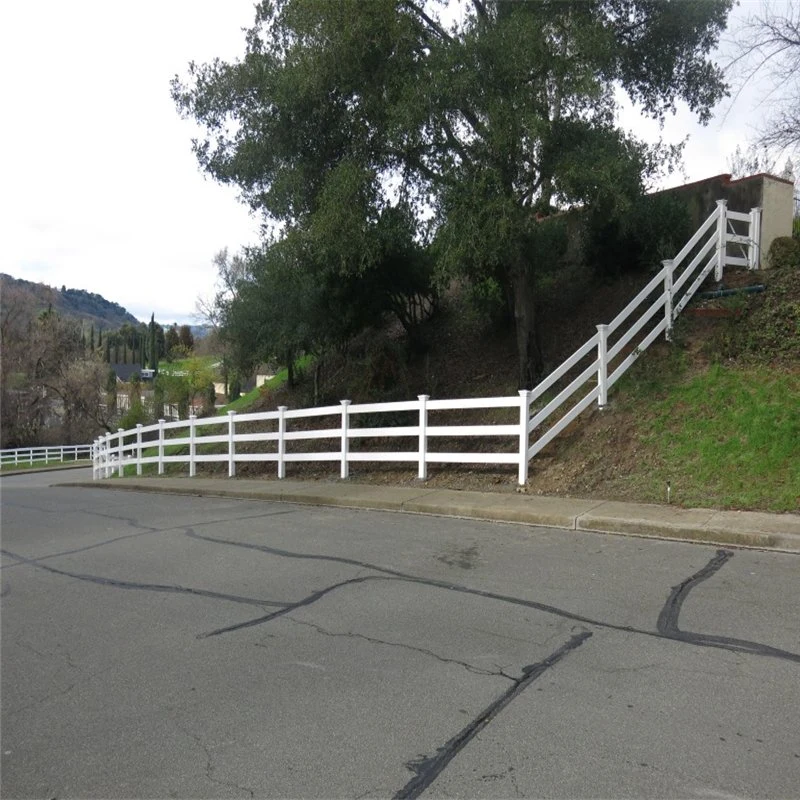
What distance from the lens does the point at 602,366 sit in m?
11.9

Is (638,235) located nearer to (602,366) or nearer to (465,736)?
(602,366)

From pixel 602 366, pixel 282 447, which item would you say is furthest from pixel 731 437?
pixel 282 447

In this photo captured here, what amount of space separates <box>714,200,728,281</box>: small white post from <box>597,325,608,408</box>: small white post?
11.7 ft

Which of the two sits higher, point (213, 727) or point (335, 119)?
point (335, 119)

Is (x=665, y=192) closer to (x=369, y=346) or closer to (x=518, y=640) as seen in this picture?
(x=369, y=346)

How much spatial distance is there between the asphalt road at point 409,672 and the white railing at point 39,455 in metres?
41.1

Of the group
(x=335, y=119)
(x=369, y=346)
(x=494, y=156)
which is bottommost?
(x=369, y=346)

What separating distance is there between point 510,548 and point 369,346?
41.0 feet

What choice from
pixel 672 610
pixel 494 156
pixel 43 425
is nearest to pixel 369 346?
pixel 494 156

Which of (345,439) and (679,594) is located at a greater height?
(345,439)

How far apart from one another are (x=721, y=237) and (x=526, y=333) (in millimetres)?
4023

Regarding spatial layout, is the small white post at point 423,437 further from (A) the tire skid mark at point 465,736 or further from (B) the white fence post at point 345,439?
(A) the tire skid mark at point 465,736

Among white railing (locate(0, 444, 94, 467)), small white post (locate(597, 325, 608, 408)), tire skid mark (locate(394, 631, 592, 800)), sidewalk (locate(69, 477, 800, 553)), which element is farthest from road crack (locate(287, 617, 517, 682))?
white railing (locate(0, 444, 94, 467))

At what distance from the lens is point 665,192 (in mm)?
16016
